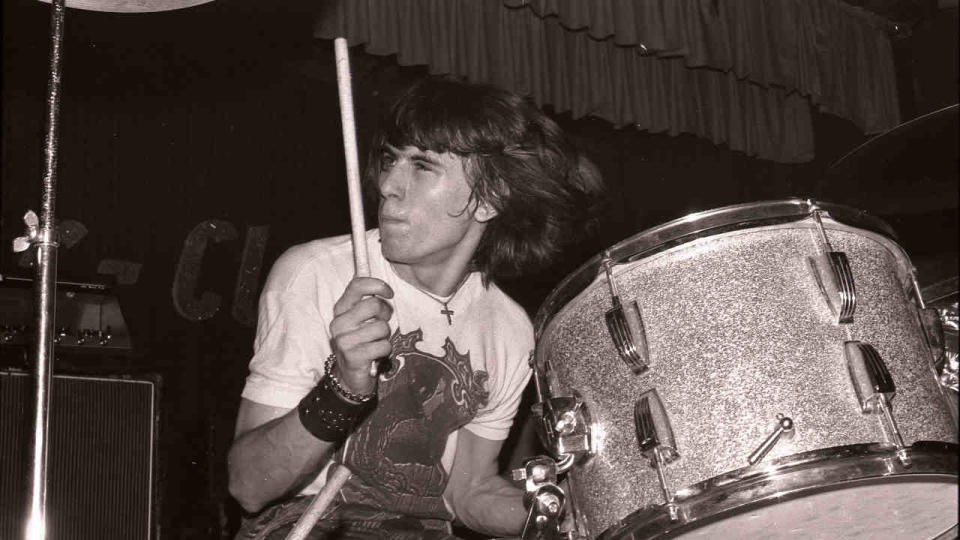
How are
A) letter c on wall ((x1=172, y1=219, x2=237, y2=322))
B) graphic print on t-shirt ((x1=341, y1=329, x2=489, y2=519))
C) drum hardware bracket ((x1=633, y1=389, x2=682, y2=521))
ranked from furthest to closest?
letter c on wall ((x1=172, y1=219, x2=237, y2=322)), graphic print on t-shirt ((x1=341, y1=329, x2=489, y2=519)), drum hardware bracket ((x1=633, y1=389, x2=682, y2=521))

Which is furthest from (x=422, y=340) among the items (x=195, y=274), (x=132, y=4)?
(x=195, y=274)

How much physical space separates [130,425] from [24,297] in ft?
1.84

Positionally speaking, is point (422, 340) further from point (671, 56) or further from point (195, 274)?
point (195, 274)

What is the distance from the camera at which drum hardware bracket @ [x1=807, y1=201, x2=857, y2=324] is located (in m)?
1.44

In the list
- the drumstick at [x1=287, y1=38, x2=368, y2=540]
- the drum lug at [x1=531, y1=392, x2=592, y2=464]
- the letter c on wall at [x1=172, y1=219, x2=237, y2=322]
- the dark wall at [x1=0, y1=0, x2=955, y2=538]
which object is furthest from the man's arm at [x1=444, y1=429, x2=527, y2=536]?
the letter c on wall at [x1=172, y1=219, x2=237, y2=322]

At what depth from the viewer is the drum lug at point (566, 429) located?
4.98 feet

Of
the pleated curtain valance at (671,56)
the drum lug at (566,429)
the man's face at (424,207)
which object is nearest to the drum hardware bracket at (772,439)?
the drum lug at (566,429)

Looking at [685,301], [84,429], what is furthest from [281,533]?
[84,429]

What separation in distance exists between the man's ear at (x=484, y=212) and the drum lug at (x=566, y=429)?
725 millimetres

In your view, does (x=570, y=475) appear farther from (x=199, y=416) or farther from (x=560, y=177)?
(x=199, y=416)

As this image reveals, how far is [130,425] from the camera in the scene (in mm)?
3205

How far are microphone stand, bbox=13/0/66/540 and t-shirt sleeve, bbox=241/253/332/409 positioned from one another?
67 cm

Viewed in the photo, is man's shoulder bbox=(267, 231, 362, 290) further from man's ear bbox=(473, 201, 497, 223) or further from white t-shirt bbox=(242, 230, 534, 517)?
man's ear bbox=(473, 201, 497, 223)

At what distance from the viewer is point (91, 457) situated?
3.07 m
